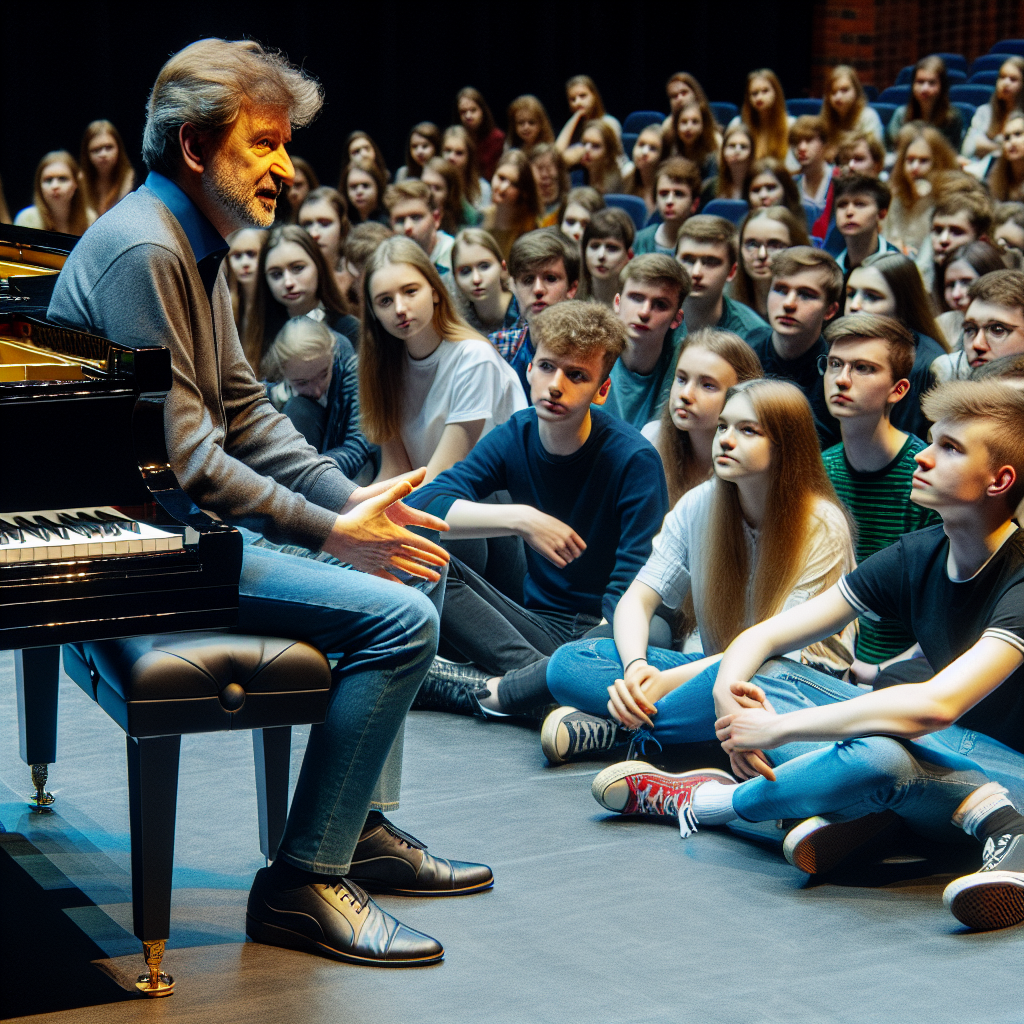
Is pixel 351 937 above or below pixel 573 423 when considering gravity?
below

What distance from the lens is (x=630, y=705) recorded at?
274cm

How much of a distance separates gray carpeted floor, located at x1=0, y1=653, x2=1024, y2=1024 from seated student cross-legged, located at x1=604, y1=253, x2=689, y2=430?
4.67 ft

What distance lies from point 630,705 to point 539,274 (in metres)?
2.15

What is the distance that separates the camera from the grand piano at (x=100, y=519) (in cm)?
178

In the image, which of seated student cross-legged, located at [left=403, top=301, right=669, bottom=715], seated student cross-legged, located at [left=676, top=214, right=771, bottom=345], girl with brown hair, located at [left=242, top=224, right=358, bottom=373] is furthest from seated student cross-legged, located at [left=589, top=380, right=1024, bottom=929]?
girl with brown hair, located at [left=242, top=224, right=358, bottom=373]

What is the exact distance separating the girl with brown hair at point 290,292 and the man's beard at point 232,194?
2726 millimetres

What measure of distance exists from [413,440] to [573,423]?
2.87 ft

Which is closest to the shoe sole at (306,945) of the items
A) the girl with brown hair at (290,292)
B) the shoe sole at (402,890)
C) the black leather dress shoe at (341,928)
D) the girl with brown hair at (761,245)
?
the black leather dress shoe at (341,928)

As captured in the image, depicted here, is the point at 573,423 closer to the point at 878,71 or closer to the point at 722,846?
the point at 722,846

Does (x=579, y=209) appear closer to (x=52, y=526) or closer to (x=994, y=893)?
(x=994, y=893)

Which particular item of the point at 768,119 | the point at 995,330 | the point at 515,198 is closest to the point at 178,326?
the point at 995,330

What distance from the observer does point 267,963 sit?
2041 mm

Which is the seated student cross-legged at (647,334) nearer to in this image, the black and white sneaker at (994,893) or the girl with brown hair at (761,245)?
the girl with brown hair at (761,245)

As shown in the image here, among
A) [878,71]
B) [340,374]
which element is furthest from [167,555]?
[878,71]
